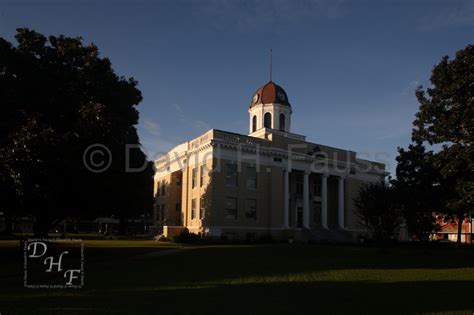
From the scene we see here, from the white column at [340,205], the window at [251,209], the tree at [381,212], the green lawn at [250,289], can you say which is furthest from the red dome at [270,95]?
the green lawn at [250,289]

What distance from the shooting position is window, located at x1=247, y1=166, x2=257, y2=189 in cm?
4950

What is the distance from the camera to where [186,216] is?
52.5 meters

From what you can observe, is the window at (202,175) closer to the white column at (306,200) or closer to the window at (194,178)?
the window at (194,178)

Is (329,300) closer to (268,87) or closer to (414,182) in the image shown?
(414,182)

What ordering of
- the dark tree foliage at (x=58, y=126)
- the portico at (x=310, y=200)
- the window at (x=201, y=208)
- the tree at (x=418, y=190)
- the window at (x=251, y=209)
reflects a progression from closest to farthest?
1. the dark tree foliage at (x=58, y=126)
2. the tree at (x=418, y=190)
3. the window at (x=201, y=208)
4. the window at (x=251, y=209)
5. the portico at (x=310, y=200)

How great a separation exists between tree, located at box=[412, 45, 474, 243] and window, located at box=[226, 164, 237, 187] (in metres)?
21.4

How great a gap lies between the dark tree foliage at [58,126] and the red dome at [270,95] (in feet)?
92.6

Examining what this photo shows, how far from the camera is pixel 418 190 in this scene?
4162 cm

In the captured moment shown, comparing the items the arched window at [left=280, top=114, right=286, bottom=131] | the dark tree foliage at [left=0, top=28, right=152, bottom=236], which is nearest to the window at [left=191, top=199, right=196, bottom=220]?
the arched window at [left=280, top=114, right=286, bottom=131]

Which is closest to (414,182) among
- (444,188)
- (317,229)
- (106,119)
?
(444,188)

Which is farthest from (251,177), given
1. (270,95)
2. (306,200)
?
(270,95)

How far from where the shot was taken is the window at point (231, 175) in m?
48.2

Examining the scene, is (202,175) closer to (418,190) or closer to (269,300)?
(418,190)
